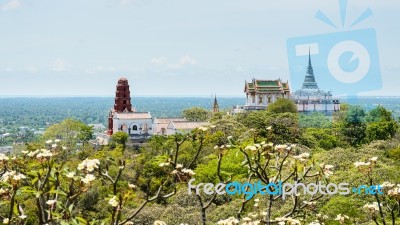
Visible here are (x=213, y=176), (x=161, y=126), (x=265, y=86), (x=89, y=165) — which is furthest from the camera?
(x=265, y=86)

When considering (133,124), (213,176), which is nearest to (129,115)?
(133,124)

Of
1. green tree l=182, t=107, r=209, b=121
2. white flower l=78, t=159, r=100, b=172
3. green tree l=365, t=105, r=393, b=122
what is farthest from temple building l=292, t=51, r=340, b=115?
white flower l=78, t=159, r=100, b=172

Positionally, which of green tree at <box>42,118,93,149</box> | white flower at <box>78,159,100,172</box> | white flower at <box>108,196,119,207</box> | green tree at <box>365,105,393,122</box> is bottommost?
green tree at <box>42,118,93,149</box>

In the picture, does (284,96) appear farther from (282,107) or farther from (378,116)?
(378,116)

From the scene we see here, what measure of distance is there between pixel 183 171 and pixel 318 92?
4839cm

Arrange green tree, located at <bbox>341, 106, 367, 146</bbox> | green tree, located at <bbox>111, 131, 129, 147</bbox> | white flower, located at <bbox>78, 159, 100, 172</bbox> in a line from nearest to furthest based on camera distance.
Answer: white flower, located at <bbox>78, 159, 100, 172</bbox> < green tree, located at <bbox>341, 106, 367, 146</bbox> < green tree, located at <bbox>111, 131, 129, 147</bbox>

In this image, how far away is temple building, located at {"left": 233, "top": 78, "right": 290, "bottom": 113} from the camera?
50000mm

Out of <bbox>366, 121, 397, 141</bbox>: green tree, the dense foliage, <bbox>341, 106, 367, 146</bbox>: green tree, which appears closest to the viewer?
the dense foliage

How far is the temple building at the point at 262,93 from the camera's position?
50.0 metres

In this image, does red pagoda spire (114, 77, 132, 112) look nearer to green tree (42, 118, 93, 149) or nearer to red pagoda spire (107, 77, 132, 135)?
red pagoda spire (107, 77, 132, 135)

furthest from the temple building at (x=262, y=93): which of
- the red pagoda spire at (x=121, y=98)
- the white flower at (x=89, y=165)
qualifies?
the white flower at (x=89, y=165)

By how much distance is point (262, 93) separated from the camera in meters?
50.2

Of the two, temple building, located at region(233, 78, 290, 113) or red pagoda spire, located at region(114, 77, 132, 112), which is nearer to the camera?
red pagoda spire, located at region(114, 77, 132, 112)

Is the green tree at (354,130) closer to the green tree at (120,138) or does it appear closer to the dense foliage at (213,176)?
the dense foliage at (213,176)
